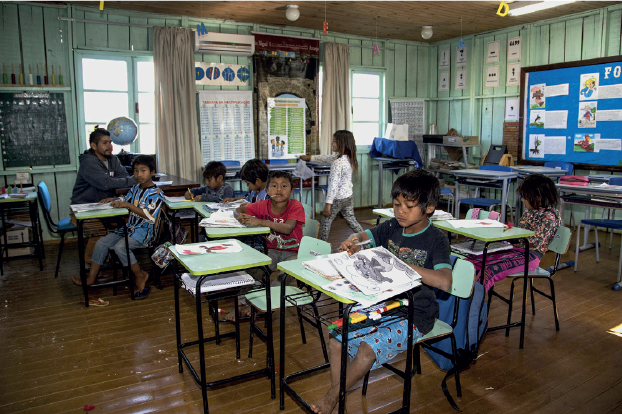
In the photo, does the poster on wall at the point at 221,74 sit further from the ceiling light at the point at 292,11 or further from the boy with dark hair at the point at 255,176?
the boy with dark hair at the point at 255,176

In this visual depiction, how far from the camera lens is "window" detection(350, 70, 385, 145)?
800cm

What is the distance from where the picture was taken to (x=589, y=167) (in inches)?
243

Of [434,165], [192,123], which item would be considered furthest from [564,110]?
[192,123]

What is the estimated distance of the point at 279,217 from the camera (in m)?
3.17

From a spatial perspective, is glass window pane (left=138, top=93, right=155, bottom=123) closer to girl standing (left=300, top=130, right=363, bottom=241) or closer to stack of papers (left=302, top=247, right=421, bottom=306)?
girl standing (left=300, top=130, right=363, bottom=241)

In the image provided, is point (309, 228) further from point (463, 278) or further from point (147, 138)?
point (147, 138)

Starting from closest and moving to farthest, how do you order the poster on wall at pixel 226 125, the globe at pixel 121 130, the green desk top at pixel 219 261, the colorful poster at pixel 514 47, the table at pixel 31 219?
the green desk top at pixel 219 261 < the table at pixel 31 219 < the globe at pixel 121 130 < the poster on wall at pixel 226 125 < the colorful poster at pixel 514 47

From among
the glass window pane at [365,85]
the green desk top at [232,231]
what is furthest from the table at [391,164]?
the green desk top at [232,231]

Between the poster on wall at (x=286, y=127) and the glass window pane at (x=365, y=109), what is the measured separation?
1157 mm

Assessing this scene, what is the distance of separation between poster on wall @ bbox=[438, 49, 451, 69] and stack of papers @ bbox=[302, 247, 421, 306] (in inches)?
281

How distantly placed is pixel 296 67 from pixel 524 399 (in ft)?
19.2

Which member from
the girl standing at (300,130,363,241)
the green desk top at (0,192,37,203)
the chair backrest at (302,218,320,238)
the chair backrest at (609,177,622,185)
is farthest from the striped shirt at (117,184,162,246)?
the chair backrest at (609,177,622,185)

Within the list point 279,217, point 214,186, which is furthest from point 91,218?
point 279,217

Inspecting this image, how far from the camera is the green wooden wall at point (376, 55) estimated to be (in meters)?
5.53
